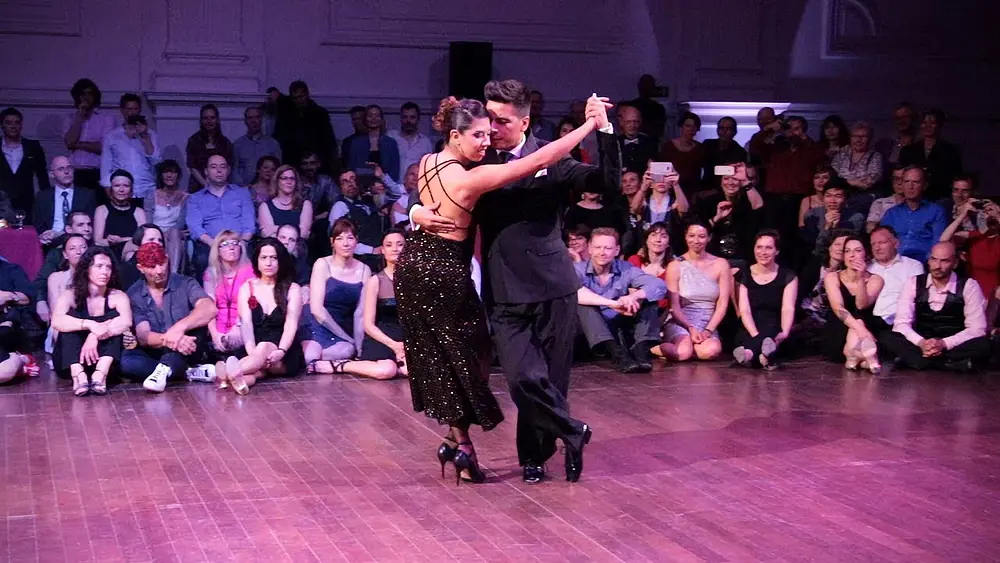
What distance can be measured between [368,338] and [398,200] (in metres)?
2.30

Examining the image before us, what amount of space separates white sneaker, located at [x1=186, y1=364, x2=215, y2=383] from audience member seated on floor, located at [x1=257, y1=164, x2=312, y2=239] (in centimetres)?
189

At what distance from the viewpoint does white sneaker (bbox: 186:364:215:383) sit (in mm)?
6738

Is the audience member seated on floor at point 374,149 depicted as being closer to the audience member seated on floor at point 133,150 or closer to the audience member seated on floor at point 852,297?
the audience member seated on floor at point 133,150

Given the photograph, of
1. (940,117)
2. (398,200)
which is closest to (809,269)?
(940,117)

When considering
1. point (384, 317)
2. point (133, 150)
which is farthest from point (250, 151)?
point (384, 317)

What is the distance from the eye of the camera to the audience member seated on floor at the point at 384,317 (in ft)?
22.8

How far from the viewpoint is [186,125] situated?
9.88 m

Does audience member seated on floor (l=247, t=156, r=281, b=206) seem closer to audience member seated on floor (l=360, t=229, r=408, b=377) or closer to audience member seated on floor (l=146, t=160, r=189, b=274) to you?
audience member seated on floor (l=146, t=160, r=189, b=274)

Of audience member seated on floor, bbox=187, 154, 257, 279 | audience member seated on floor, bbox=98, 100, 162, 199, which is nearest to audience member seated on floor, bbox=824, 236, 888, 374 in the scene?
audience member seated on floor, bbox=187, 154, 257, 279

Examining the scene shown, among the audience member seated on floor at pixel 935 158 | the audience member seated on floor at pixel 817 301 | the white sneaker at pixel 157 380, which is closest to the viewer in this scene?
the white sneaker at pixel 157 380

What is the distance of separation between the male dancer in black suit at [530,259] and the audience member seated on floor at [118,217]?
4.39m

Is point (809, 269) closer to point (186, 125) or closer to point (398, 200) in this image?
point (398, 200)

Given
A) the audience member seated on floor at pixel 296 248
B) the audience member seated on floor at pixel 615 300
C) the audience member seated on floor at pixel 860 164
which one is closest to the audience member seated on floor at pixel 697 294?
the audience member seated on floor at pixel 615 300

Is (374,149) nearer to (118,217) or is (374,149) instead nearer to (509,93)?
(118,217)
